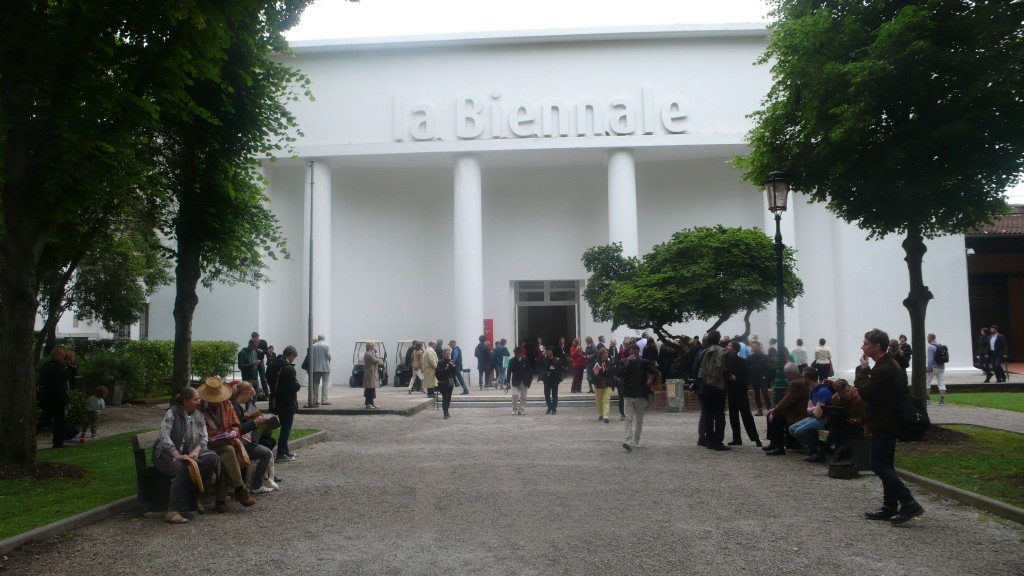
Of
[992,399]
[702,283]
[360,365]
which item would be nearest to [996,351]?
[992,399]

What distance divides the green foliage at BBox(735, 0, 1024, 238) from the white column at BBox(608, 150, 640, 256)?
1422 cm

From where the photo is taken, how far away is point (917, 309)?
1201cm

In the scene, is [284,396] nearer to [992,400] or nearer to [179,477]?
[179,477]

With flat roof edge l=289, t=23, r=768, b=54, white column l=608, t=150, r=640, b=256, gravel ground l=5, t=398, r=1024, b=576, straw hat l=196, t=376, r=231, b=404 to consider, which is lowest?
gravel ground l=5, t=398, r=1024, b=576

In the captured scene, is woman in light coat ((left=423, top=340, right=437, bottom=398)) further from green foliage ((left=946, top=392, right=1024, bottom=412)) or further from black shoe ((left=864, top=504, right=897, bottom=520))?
black shoe ((left=864, top=504, right=897, bottom=520))

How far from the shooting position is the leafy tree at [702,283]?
722 inches

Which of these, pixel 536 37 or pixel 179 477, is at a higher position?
pixel 536 37

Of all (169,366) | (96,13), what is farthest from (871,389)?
(169,366)

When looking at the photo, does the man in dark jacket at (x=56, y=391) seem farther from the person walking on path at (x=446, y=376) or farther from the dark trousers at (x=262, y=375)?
the person walking on path at (x=446, y=376)

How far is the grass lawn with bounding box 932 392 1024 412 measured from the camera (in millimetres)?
17141

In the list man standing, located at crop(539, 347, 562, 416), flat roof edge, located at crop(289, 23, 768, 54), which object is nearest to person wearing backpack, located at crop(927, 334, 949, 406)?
man standing, located at crop(539, 347, 562, 416)

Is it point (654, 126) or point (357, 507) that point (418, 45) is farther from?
point (357, 507)

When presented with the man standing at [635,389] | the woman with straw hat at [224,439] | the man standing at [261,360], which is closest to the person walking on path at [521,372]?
the man standing at [635,389]

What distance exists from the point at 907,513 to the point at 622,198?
21.4m
